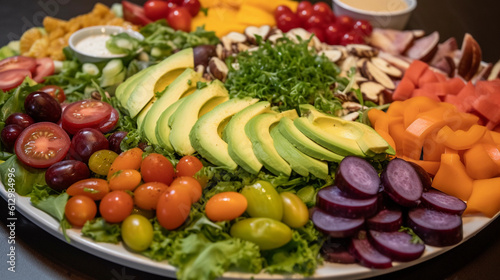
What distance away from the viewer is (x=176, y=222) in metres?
2.00

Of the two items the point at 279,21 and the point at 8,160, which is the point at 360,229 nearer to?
the point at 8,160

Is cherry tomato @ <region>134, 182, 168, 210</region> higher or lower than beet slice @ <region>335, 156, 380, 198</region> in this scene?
lower

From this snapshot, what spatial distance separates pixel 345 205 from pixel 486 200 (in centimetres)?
86

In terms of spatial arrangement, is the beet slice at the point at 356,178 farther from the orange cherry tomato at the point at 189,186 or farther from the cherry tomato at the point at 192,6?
the cherry tomato at the point at 192,6

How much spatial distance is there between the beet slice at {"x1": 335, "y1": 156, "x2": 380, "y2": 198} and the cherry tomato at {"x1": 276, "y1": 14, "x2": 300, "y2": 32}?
2.29 m

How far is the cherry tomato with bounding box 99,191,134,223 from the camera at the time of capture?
2002mm

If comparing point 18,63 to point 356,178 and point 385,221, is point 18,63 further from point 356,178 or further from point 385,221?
point 385,221

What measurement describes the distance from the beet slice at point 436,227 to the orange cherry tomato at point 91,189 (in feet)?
4.86

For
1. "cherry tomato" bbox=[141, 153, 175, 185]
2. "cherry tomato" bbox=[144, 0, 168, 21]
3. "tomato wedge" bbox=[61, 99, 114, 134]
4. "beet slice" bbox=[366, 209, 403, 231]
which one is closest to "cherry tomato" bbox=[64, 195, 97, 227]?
"cherry tomato" bbox=[141, 153, 175, 185]

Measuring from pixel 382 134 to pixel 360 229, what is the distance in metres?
0.80

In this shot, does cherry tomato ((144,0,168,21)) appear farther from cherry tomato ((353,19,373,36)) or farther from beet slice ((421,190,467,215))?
beet slice ((421,190,467,215))

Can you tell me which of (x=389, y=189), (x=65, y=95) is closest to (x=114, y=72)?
(x=65, y=95)

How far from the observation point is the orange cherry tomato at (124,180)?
7.02 ft

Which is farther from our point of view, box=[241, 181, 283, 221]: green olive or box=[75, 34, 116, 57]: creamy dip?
box=[75, 34, 116, 57]: creamy dip
